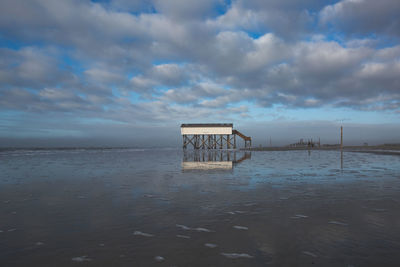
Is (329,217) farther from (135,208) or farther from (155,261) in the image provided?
(135,208)

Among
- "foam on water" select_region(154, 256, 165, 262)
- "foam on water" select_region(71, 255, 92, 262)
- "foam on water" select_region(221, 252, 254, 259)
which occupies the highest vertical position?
"foam on water" select_region(221, 252, 254, 259)

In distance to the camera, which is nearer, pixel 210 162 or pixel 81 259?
pixel 81 259

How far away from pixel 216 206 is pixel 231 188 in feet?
8.76

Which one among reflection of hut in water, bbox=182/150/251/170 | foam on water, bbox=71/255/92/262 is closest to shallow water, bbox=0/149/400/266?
foam on water, bbox=71/255/92/262

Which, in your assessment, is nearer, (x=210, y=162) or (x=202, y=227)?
(x=202, y=227)

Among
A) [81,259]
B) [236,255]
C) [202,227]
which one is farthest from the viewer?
[202,227]

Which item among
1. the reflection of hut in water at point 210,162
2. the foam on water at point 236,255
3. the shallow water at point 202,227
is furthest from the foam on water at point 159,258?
the reflection of hut in water at point 210,162

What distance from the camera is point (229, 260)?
362 cm

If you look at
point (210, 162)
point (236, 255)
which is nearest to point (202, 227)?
point (236, 255)

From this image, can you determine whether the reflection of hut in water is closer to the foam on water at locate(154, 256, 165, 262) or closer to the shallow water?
the shallow water

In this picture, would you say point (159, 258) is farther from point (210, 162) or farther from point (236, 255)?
point (210, 162)

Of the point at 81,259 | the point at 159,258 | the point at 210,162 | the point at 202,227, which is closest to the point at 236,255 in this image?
the point at 159,258

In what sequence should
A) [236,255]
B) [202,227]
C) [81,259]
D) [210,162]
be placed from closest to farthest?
1. [81,259]
2. [236,255]
3. [202,227]
4. [210,162]

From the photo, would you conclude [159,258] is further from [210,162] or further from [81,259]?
[210,162]
